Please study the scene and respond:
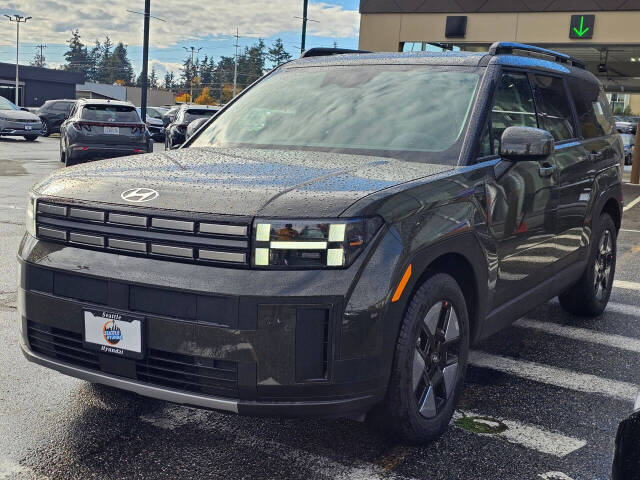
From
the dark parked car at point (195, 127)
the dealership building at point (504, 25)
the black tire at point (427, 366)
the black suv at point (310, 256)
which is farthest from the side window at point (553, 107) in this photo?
the dealership building at point (504, 25)

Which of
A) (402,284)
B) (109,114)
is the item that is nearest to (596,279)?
(402,284)

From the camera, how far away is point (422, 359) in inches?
138

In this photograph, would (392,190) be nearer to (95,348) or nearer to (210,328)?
(210,328)

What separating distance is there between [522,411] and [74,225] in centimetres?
251

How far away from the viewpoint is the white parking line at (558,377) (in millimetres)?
4613

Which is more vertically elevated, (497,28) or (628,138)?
(497,28)

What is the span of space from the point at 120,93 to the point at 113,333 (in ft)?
373

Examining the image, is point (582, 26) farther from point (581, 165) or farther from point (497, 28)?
point (581, 165)

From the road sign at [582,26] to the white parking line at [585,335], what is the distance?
20.9m

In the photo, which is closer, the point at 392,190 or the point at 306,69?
the point at 392,190

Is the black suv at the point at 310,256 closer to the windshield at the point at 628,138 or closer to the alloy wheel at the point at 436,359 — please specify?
the alloy wheel at the point at 436,359

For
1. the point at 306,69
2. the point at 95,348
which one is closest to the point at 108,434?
the point at 95,348

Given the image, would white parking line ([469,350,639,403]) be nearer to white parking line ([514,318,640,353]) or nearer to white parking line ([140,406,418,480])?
white parking line ([514,318,640,353])

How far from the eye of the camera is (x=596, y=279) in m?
6.17
